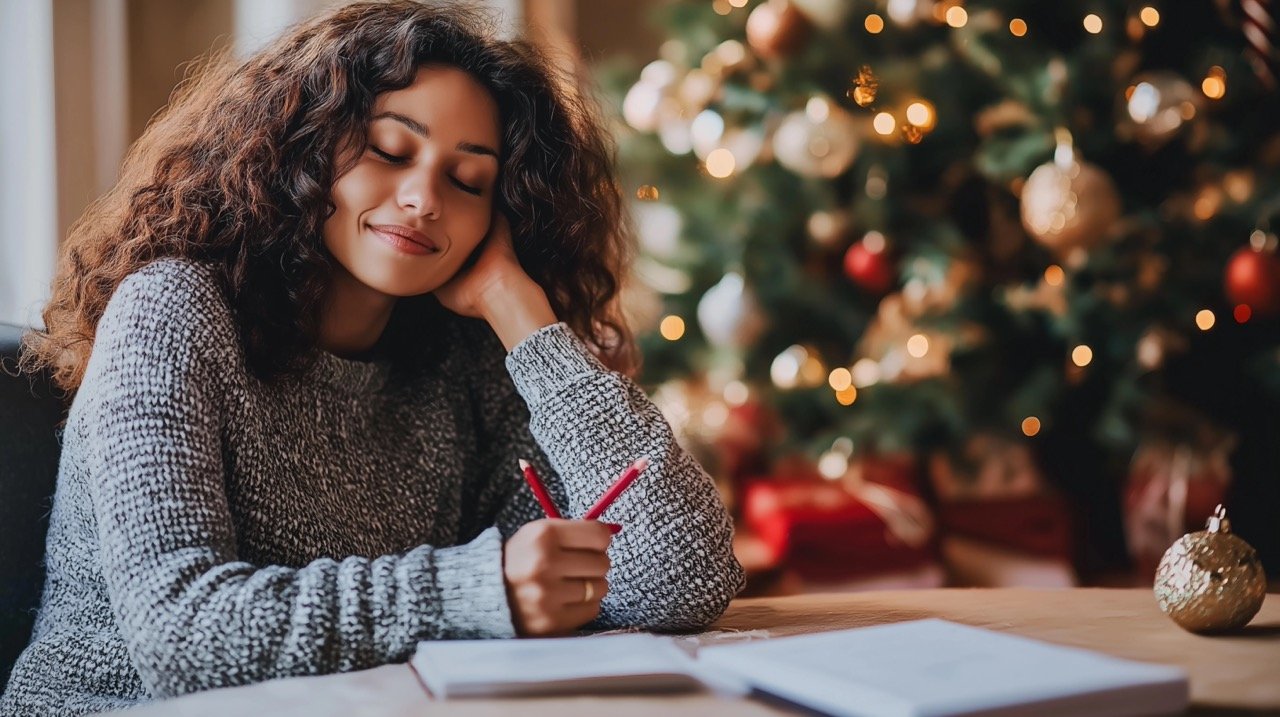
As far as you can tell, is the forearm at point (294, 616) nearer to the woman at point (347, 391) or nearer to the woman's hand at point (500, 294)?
the woman at point (347, 391)

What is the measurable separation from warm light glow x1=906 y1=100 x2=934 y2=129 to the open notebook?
163 cm

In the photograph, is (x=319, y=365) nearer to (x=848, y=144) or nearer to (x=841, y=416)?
(x=848, y=144)

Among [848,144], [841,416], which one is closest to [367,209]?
[848,144]

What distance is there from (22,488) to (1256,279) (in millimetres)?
1868

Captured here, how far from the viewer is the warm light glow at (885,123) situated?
232 cm

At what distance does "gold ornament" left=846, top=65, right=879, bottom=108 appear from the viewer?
7.38ft

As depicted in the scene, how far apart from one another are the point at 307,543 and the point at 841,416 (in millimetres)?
1554

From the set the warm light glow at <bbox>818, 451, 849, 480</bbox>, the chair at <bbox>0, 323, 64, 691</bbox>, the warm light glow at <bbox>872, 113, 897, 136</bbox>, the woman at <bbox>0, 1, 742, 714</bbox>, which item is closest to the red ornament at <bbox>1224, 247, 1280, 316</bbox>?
the warm light glow at <bbox>872, 113, 897, 136</bbox>

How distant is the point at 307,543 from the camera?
1.06 metres

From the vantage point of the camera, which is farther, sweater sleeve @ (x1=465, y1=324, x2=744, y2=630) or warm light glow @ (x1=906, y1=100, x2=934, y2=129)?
warm light glow @ (x1=906, y1=100, x2=934, y2=129)

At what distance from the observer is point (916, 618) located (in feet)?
3.20

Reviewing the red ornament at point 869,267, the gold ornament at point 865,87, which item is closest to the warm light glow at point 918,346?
the red ornament at point 869,267

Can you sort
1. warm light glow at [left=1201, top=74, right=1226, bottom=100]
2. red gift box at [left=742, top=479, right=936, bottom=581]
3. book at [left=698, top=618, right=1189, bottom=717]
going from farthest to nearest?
red gift box at [left=742, top=479, right=936, bottom=581] → warm light glow at [left=1201, top=74, right=1226, bottom=100] → book at [left=698, top=618, right=1189, bottom=717]

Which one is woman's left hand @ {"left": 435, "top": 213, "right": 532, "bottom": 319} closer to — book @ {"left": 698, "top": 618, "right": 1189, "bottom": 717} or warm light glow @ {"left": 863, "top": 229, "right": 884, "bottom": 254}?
book @ {"left": 698, "top": 618, "right": 1189, "bottom": 717}
